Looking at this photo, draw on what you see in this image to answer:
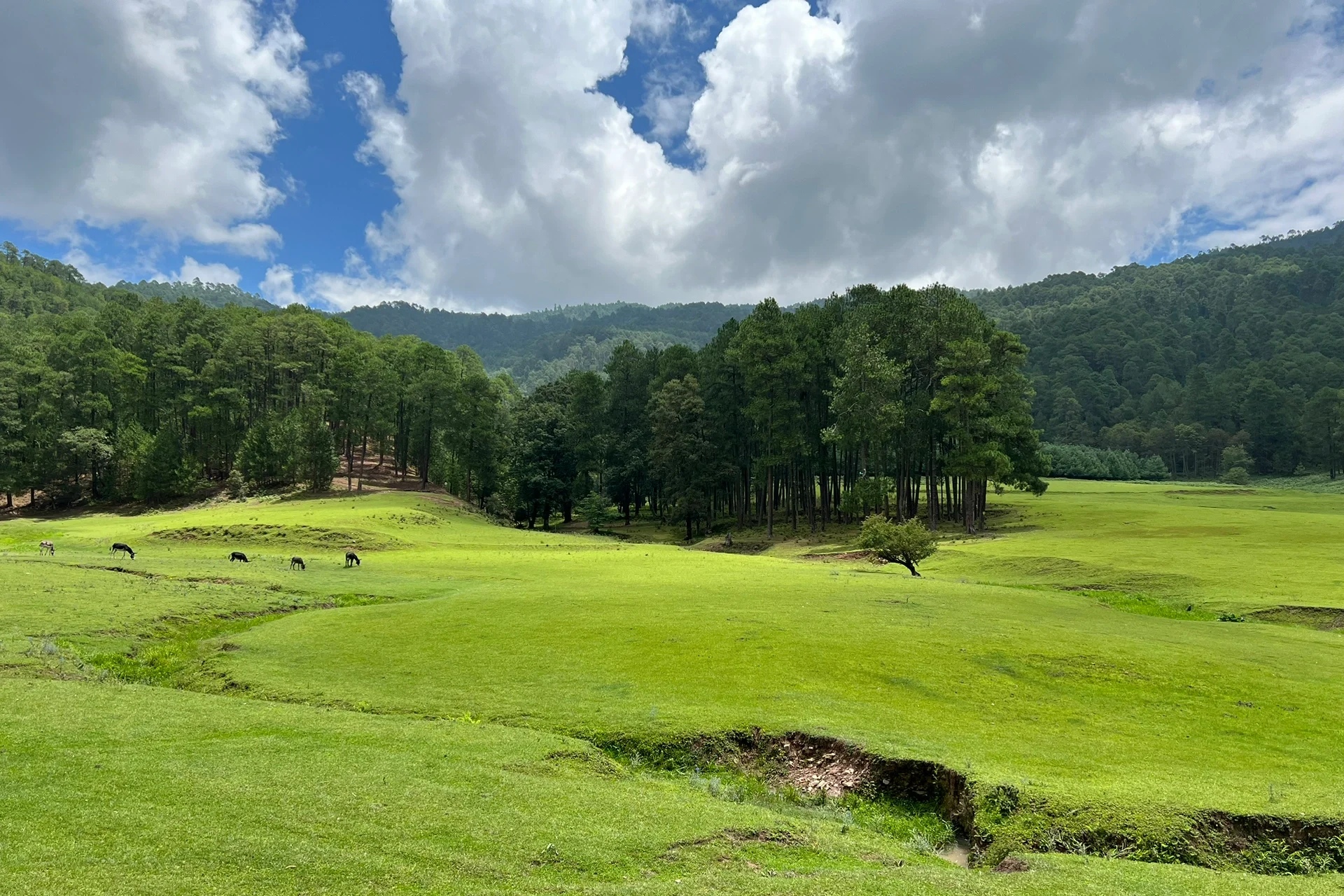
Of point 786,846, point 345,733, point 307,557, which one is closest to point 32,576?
point 307,557

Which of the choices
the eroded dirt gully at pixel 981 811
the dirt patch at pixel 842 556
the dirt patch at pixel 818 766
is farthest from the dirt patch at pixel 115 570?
the dirt patch at pixel 842 556

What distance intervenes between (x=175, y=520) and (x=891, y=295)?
7417 cm

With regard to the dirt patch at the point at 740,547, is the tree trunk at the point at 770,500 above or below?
above

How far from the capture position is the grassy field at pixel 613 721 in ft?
31.4

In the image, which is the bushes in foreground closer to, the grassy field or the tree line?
the tree line

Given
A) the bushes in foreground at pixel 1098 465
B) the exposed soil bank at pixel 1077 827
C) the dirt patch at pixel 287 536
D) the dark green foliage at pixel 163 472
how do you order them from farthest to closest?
the bushes in foreground at pixel 1098 465 → the dark green foliage at pixel 163 472 → the dirt patch at pixel 287 536 → the exposed soil bank at pixel 1077 827

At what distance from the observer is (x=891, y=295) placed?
72.8 metres

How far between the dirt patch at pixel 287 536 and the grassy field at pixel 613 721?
1532cm

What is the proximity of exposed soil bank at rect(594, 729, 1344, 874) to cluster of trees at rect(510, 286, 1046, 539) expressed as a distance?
5244cm

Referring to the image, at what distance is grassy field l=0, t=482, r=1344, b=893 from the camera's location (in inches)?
377

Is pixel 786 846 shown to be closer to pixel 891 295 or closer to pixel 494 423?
pixel 891 295

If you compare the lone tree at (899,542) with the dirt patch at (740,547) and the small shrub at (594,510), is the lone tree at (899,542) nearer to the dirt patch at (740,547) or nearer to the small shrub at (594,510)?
the dirt patch at (740,547)

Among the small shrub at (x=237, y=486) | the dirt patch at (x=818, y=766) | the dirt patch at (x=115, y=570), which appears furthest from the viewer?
the small shrub at (x=237, y=486)

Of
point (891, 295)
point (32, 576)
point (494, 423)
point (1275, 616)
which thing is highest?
point (891, 295)
